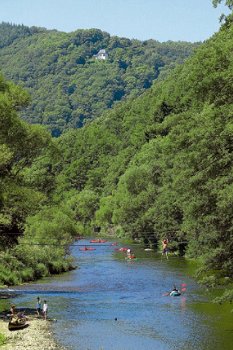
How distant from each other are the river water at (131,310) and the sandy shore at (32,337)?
801mm

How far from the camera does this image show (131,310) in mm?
48656

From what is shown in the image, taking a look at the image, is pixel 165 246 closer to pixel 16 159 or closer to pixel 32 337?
pixel 16 159

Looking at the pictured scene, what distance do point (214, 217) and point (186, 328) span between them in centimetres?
1247

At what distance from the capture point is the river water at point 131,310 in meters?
38.4

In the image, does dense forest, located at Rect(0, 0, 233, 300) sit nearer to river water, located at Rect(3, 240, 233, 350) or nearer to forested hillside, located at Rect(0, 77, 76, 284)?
forested hillside, located at Rect(0, 77, 76, 284)

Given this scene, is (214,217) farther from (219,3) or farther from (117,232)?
(117,232)

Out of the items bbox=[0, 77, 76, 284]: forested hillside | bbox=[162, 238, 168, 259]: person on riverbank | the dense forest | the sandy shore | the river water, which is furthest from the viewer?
bbox=[162, 238, 168, 259]: person on riverbank

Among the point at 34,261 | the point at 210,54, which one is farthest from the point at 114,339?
the point at 34,261

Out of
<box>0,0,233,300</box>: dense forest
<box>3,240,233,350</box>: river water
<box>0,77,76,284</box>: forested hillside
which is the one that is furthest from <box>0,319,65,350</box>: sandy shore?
<box>0,0,233,300</box>: dense forest

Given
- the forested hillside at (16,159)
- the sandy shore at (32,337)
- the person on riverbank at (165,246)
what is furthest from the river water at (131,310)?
the forested hillside at (16,159)

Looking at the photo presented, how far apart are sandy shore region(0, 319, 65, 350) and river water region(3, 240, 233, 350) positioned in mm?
801

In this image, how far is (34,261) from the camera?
2714 inches

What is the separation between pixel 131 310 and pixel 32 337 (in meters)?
11.4

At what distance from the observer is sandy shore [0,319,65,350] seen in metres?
36.5
